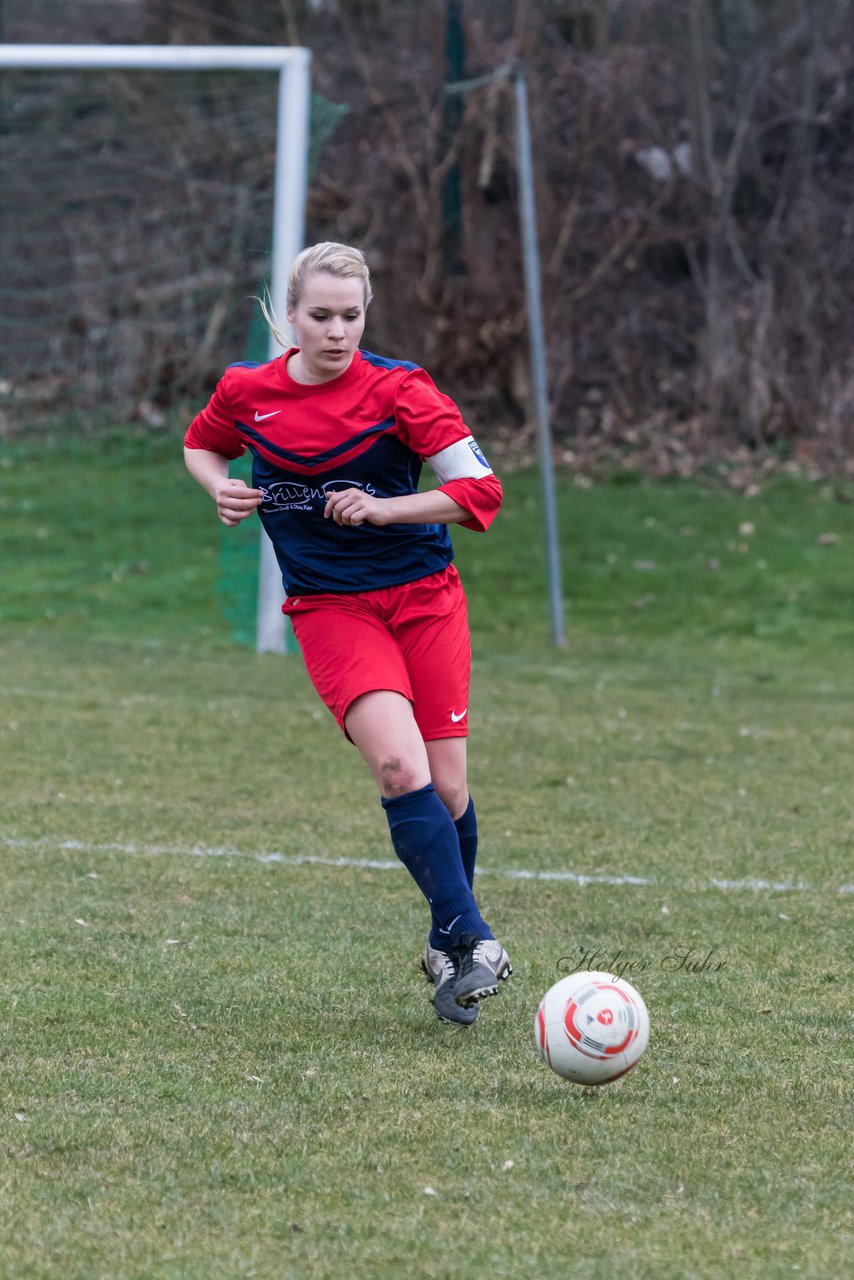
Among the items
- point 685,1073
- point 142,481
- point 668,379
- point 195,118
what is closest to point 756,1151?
point 685,1073

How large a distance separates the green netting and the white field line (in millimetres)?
4942

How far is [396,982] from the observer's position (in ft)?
13.4

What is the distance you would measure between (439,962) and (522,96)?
793cm

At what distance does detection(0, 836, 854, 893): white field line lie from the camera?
205 inches

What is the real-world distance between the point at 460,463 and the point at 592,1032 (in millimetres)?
1310

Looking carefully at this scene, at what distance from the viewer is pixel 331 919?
185 inches

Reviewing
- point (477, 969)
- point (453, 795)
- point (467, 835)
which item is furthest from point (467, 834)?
point (477, 969)

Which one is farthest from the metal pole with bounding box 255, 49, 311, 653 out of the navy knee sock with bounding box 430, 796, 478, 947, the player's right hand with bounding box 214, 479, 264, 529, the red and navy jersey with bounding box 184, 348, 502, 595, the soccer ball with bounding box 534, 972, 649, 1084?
the soccer ball with bounding box 534, 972, 649, 1084

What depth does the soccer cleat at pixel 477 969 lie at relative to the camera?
143 inches

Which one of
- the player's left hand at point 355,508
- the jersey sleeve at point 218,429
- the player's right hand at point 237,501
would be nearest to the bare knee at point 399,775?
the player's left hand at point 355,508

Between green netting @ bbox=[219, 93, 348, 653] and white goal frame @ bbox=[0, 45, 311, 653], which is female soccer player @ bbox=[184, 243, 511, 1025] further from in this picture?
green netting @ bbox=[219, 93, 348, 653]

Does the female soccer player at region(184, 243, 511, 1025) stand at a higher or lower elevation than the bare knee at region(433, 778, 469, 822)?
higher

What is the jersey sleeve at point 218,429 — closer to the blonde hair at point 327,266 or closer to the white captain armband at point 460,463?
the blonde hair at point 327,266

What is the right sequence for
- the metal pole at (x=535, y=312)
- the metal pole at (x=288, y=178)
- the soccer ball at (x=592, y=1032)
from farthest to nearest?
the metal pole at (x=535, y=312) < the metal pole at (x=288, y=178) < the soccer ball at (x=592, y=1032)
